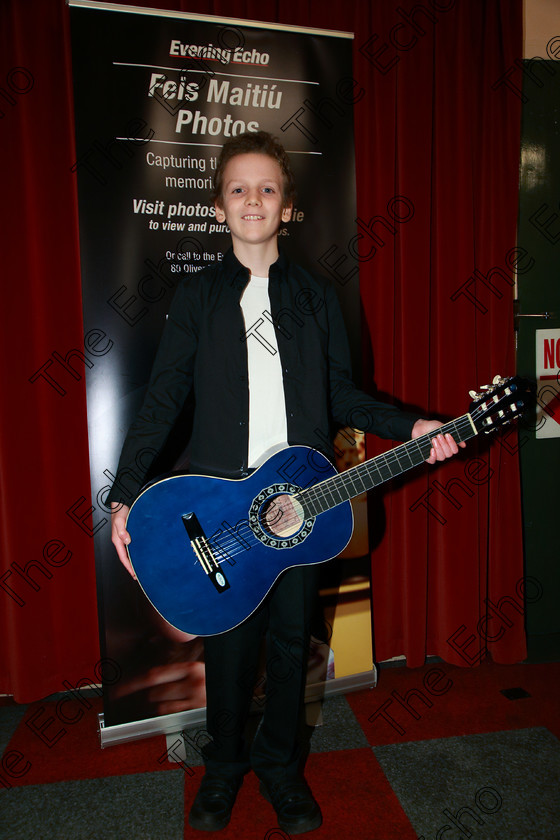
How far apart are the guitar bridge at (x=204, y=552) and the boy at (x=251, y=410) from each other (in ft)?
0.53

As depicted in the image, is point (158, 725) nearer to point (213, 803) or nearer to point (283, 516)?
point (213, 803)

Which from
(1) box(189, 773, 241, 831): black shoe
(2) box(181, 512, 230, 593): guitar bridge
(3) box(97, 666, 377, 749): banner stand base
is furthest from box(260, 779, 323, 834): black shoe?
(2) box(181, 512, 230, 593): guitar bridge

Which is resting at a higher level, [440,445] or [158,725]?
[440,445]

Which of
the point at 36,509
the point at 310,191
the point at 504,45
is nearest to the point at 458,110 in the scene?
the point at 504,45

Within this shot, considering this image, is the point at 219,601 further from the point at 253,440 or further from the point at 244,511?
the point at 253,440

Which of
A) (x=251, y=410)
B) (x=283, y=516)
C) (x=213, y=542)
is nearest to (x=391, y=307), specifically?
(x=251, y=410)

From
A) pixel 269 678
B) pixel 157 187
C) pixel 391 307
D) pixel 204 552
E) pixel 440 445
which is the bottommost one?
pixel 269 678

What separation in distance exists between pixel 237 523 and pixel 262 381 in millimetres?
443

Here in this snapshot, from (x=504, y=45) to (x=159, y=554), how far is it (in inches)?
106

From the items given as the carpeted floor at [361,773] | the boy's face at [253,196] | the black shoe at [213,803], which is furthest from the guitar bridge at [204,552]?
the boy's face at [253,196]

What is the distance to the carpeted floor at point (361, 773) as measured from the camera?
1703 mm

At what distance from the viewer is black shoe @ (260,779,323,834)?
1.67 metres

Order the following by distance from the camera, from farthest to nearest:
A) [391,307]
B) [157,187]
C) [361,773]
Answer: [391,307], [157,187], [361,773]

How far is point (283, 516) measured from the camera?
1.67m
